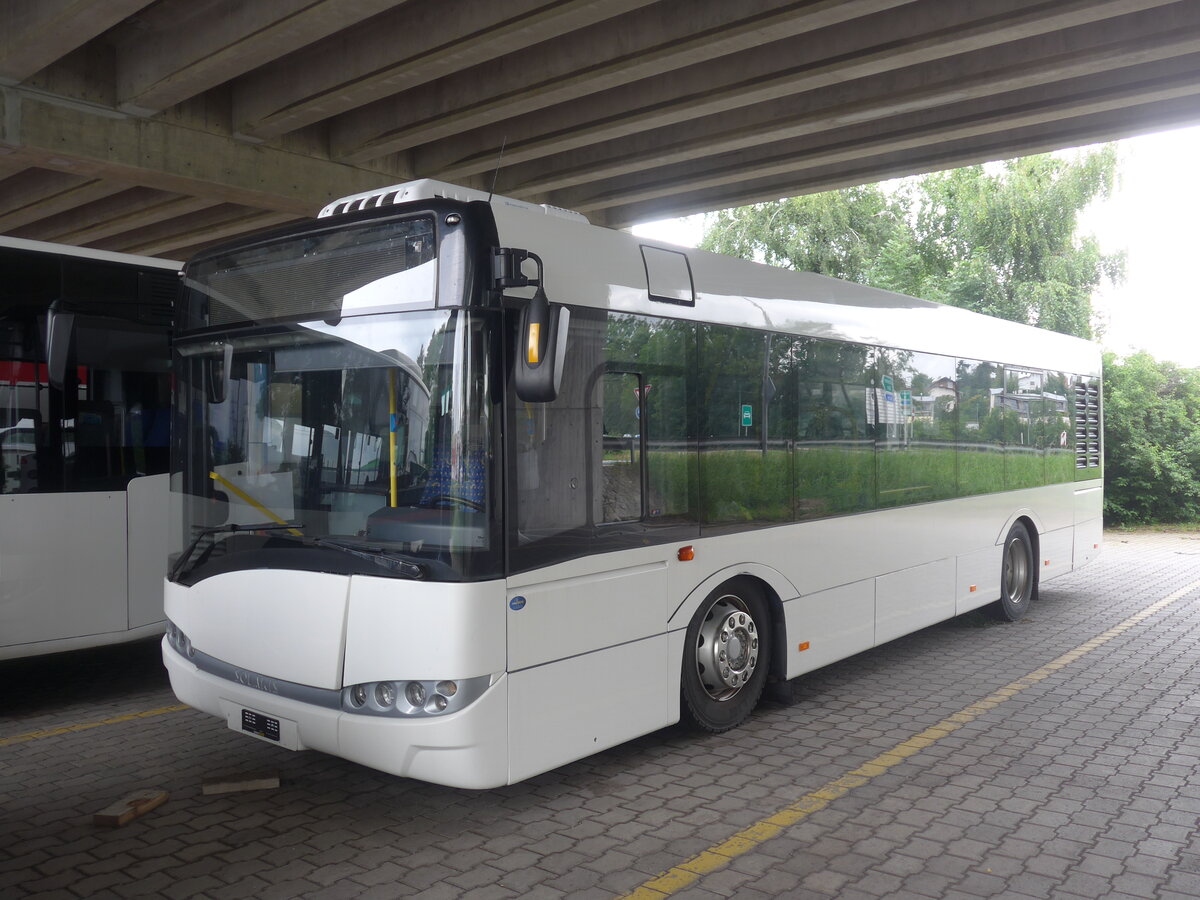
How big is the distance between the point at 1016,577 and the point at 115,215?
46.0 ft

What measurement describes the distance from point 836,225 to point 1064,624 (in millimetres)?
20695

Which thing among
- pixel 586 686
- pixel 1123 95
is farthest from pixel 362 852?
pixel 1123 95

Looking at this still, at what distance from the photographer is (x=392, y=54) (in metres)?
9.56

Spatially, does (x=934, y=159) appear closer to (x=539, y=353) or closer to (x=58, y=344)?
(x=539, y=353)

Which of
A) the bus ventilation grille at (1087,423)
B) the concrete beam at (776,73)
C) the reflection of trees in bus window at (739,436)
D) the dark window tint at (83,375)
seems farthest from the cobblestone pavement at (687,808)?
the concrete beam at (776,73)

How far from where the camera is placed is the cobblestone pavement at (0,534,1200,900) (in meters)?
4.29

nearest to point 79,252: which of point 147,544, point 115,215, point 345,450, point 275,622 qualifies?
point 147,544

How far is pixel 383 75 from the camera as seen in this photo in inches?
388

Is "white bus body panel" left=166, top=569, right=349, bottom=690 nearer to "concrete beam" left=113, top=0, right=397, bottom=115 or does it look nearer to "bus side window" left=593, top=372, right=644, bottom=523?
"bus side window" left=593, top=372, right=644, bottom=523

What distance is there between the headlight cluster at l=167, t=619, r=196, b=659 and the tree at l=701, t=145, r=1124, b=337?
2391 centimetres

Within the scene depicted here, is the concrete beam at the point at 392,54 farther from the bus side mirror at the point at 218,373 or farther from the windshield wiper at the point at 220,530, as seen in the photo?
the windshield wiper at the point at 220,530

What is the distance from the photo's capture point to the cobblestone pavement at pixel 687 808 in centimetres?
429

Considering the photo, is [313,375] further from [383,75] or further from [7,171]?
[7,171]

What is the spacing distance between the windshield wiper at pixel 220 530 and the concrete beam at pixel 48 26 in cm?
511
